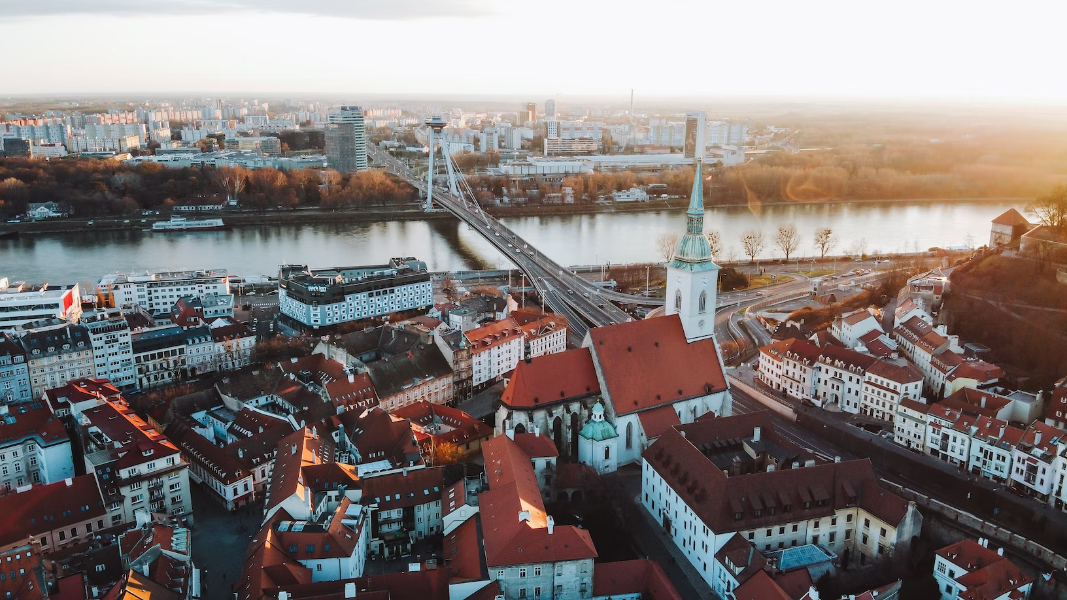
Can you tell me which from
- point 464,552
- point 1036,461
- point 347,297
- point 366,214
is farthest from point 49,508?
point 366,214

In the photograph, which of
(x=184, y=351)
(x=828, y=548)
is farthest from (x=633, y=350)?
(x=184, y=351)

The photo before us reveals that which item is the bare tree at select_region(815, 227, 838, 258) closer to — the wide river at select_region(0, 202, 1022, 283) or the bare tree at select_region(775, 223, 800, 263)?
the wide river at select_region(0, 202, 1022, 283)

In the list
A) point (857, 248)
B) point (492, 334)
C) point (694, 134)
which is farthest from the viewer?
point (694, 134)

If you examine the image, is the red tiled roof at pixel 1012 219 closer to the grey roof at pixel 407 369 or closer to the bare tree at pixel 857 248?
the bare tree at pixel 857 248

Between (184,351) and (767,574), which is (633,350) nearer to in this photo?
(767,574)

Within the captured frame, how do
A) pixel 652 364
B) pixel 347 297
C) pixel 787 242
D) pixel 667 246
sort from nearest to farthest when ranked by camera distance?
pixel 652 364 → pixel 347 297 → pixel 787 242 → pixel 667 246

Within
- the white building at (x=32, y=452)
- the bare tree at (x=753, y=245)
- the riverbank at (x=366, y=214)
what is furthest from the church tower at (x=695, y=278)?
the riverbank at (x=366, y=214)

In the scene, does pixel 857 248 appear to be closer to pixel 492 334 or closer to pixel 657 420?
pixel 492 334
